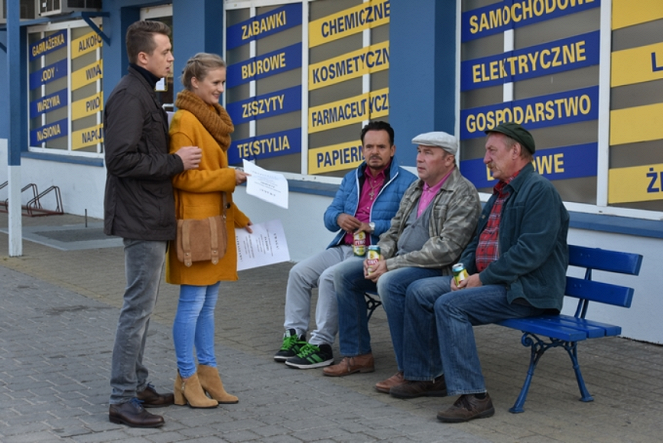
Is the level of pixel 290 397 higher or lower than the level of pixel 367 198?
lower

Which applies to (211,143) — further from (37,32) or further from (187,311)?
(37,32)

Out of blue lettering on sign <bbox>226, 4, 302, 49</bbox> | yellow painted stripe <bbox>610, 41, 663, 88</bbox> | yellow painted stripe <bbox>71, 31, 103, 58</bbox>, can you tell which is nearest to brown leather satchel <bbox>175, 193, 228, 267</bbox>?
yellow painted stripe <bbox>610, 41, 663, 88</bbox>

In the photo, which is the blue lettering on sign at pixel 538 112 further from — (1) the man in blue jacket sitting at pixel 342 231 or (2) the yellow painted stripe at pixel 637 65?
(1) the man in blue jacket sitting at pixel 342 231

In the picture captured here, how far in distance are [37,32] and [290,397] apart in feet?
41.1

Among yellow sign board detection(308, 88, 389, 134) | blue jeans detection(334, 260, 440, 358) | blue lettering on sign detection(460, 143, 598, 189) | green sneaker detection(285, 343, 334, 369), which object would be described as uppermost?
yellow sign board detection(308, 88, 389, 134)

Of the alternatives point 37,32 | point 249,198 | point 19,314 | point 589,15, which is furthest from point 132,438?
point 37,32

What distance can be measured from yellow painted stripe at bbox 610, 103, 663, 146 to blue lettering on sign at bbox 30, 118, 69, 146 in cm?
1046

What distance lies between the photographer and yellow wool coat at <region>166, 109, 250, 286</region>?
486 cm

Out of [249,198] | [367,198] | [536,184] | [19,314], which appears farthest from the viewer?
[249,198]

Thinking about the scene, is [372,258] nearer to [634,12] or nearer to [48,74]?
[634,12]

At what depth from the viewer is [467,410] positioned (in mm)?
4855

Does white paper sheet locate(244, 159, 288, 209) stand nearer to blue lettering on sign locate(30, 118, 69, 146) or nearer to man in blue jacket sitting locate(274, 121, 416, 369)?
man in blue jacket sitting locate(274, 121, 416, 369)

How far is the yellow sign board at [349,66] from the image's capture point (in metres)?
9.25

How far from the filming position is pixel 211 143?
498 cm
